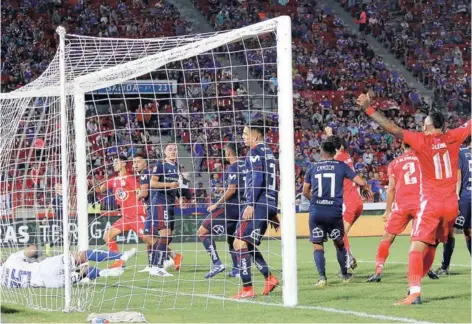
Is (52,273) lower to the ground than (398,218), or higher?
lower

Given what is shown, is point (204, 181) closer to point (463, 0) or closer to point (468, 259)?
point (468, 259)

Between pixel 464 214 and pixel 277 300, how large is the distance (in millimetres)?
4370

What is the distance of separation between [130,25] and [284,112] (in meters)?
24.3

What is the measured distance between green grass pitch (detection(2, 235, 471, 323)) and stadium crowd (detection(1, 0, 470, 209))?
12684 mm

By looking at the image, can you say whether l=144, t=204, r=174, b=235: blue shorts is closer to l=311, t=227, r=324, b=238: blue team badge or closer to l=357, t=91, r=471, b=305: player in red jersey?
l=311, t=227, r=324, b=238: blue team badge

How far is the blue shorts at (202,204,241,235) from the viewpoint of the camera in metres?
13.8

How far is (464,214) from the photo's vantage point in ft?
47.3

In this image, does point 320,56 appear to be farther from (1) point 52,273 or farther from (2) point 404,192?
(1) point 52,273

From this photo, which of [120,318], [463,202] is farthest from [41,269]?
[463,202]

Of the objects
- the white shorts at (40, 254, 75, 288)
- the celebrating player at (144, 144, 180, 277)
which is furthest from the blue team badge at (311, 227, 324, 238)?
the white shorts at (40, 254, 75, 288)

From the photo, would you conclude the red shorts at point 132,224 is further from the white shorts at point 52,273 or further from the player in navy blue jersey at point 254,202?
the player in navy blue jersey at point 254,202

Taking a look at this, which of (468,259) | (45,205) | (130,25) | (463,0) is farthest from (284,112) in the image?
(463,0)

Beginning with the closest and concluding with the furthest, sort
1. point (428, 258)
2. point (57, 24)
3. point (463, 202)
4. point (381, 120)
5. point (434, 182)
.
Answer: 1. point (381, 120)
2. point (434, 182)
3. point (428, 258)
4. point (463, 202)
5. point (57, 24)

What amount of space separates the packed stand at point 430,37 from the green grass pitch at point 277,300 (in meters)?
20.6
